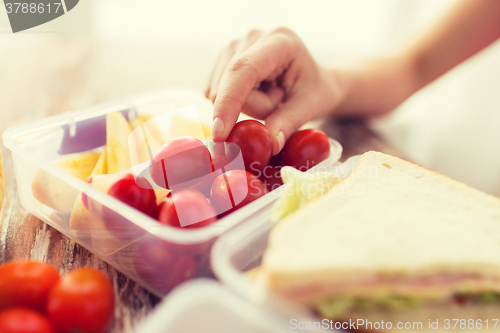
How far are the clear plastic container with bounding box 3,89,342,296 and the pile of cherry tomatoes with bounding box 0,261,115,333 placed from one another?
0.07m

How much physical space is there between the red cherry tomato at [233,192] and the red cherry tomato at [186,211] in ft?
0.14

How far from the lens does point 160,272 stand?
0.44m

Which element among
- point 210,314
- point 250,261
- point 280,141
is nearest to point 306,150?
point 280,141

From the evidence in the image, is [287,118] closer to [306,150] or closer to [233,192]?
[306,150]

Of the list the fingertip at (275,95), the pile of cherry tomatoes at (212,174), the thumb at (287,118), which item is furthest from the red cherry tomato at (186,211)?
the fingertip at (275,95)

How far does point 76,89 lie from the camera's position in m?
1.45

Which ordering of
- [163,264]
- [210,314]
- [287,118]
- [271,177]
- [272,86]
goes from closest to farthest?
[210,314], [163,264], [271,177], [287,118], [272,86]

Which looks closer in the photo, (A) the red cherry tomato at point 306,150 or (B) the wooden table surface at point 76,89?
(B) the wooden table surface at point 76,89

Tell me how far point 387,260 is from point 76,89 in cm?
145

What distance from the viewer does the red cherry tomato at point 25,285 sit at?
1.32 feet

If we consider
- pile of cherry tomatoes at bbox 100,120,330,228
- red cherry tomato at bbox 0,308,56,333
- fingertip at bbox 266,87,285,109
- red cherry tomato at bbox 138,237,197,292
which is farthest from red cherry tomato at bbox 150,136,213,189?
fingertip at bbox 266,87,285,109

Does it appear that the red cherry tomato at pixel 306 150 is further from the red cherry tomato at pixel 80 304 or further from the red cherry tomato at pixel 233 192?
the red cherry tomato at pixel 80 304

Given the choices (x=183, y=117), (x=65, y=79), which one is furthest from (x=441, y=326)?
(x=65, y=79)

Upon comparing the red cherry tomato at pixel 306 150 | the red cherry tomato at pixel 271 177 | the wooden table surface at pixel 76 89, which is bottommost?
the wooden table surface at pixel 76 89
